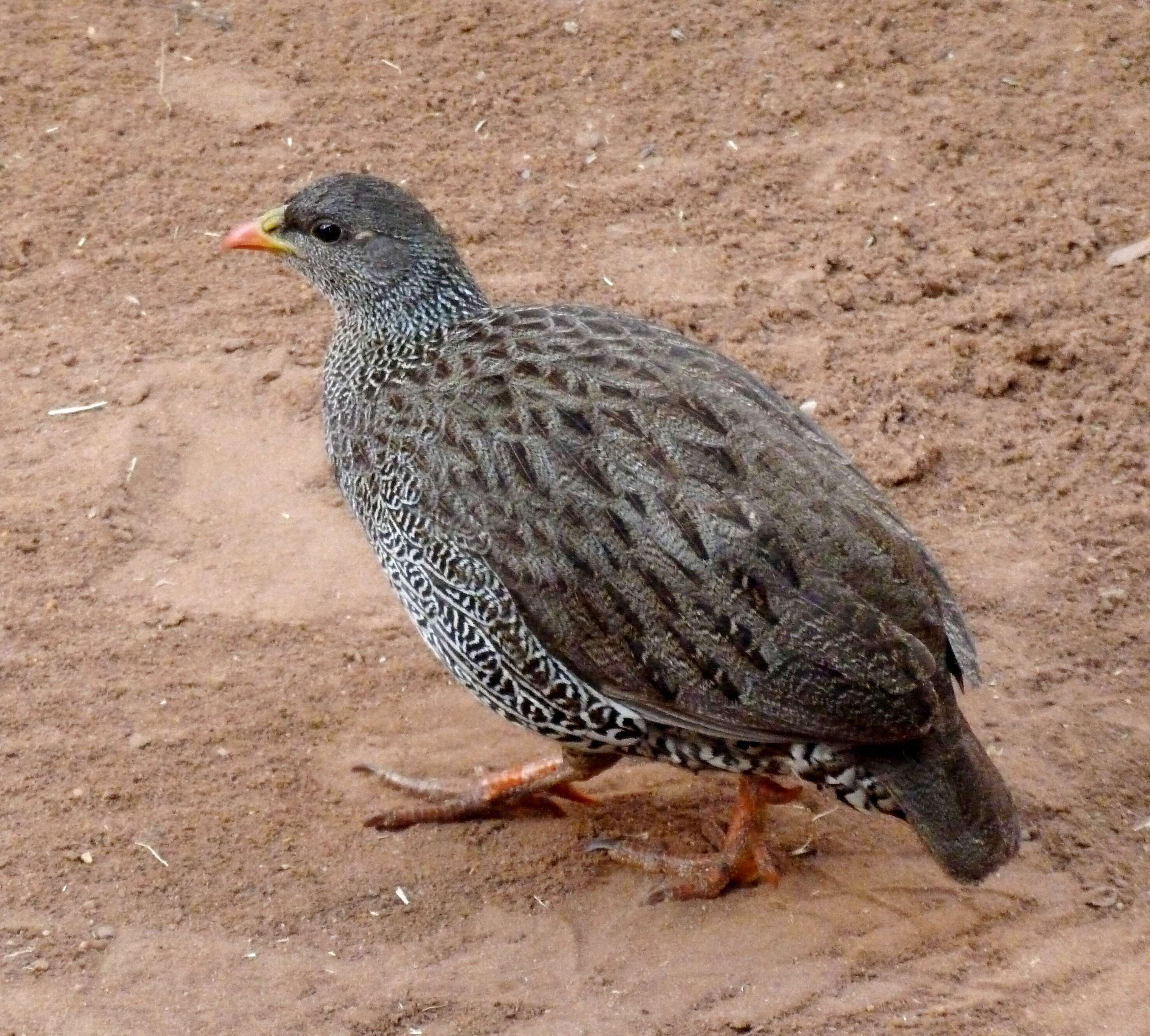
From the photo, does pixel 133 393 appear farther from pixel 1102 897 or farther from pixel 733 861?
pixel 1102 897

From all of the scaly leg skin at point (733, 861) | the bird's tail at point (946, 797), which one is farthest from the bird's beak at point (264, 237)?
the bird's tail at point (946, 797)

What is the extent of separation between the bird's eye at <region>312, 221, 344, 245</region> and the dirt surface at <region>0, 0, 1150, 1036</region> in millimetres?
1168

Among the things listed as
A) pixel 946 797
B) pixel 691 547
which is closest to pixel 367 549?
pixel 691 547

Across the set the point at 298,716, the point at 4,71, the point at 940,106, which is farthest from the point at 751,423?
the point at 4,71

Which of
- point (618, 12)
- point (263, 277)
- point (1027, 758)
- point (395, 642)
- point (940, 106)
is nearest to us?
point (1027, 758)

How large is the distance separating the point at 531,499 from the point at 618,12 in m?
4.75

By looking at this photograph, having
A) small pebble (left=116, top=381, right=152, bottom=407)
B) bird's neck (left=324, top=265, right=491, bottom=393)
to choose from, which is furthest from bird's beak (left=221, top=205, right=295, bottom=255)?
small pebble (left=116, top=381, right=152, bottom=407)

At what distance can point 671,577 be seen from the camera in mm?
4488

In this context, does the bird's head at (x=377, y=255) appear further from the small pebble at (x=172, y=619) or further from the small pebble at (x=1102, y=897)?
Answer: the small pebble at (x=1102, y=897)

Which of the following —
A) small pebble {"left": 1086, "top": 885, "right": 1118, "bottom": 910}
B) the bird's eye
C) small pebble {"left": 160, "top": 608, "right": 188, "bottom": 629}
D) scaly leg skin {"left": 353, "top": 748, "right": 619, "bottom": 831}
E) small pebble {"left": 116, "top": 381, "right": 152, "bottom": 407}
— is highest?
the bird's eye

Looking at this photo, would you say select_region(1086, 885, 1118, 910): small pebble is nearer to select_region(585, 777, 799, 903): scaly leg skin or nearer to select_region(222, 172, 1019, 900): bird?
select_region(222, 172, 1019, 900): bird

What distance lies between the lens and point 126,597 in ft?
19.6

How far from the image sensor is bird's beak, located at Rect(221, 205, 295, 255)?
5.73 m

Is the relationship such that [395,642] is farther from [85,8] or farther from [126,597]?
[85,8]
